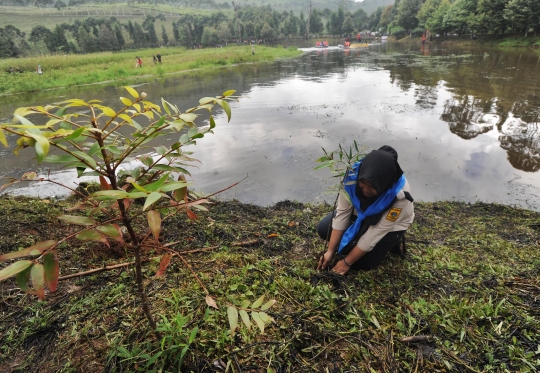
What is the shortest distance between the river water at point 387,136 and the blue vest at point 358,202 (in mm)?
2205

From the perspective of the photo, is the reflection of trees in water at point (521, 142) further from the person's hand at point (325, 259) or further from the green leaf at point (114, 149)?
the green leaf at point (114, 149)

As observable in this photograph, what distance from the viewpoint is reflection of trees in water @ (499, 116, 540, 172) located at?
206 inches

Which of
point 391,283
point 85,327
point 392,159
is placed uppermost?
point 392,159

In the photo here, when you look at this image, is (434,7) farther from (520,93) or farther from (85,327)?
(85,327)

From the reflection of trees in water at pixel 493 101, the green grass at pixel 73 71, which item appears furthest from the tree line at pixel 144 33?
the reflection of trees in water at pixel 493 101

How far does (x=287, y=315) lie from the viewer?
1609mm

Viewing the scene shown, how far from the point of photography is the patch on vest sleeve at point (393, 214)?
208 cm

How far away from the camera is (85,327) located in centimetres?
148

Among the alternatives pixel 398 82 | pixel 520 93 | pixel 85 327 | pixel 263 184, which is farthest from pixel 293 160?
pixel 398 82

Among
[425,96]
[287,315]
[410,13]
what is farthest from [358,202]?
[410,13]

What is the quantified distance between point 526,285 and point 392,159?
128 cm

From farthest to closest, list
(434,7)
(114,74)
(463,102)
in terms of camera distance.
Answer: (434,7)
(114,74)
(463,102)

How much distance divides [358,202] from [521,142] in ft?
20.2

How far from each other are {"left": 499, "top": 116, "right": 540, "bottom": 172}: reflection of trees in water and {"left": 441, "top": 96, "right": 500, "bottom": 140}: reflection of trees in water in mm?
381
